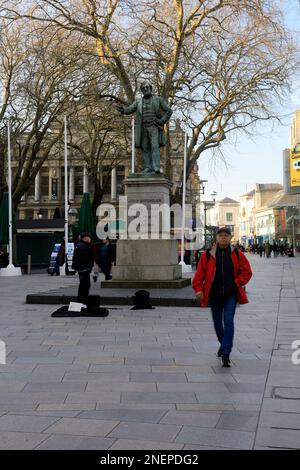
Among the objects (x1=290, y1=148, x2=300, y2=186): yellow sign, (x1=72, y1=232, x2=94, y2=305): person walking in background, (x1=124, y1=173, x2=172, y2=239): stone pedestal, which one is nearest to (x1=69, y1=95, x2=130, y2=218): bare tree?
(x1=124, y1=173, x2=172, y2=239): stone pedestal

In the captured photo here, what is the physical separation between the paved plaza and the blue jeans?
0.34 meters

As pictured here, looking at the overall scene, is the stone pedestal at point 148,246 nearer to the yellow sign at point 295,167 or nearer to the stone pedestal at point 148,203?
the stone pedestal at point 148,203

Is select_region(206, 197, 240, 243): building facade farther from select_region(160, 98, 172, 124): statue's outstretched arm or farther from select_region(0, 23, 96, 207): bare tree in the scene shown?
select_region(160, 98, 172, 124): statue's outstretched arm

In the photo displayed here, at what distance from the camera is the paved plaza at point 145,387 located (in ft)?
14.0

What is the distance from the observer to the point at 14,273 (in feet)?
89.3

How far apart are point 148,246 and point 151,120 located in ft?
12.6

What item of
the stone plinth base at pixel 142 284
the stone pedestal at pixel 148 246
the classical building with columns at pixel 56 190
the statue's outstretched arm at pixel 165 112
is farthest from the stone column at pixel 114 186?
the stone plinth base at pixel 142 284

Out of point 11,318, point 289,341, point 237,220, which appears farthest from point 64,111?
point 237,220

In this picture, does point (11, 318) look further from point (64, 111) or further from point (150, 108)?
point (64, 111)

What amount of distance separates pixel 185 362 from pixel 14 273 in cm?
2135

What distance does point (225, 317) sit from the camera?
22.4 ft

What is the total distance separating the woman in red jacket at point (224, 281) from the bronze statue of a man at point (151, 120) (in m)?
9.87

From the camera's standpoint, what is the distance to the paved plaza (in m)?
4.26

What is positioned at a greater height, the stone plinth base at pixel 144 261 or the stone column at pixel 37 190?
the stone column at pixel 37 190
